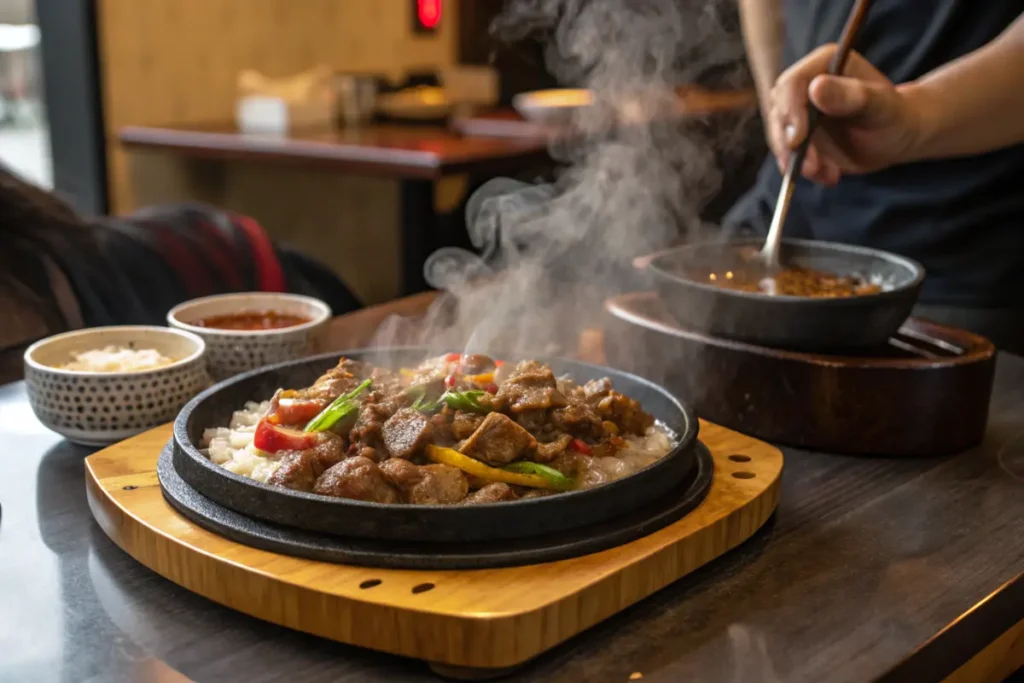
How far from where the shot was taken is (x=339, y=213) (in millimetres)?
5316

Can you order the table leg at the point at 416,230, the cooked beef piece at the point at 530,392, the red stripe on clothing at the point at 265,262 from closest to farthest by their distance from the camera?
the cooked beef piece at the point at 530,392 → the red stripe on clothing at the point at 265,262 → the table leg at the point at 416,230

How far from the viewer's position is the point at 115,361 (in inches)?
69.5

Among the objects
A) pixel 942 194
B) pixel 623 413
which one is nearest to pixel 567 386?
pixel 623 413

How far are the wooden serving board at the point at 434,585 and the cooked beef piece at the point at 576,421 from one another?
20 centimetres

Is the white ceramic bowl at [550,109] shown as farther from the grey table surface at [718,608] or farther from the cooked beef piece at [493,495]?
the cooked beef piece at [493,495]

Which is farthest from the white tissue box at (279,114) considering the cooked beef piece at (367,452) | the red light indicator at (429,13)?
the cooked beef piece at (367,452)

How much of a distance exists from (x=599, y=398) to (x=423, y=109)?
4.18 m

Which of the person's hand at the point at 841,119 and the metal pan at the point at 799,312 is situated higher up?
the person's hand at the point at 841,119

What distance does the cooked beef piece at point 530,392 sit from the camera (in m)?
1.46

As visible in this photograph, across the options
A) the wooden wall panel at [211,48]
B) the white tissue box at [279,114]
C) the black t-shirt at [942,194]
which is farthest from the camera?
the wooden wall panel at [211,48]

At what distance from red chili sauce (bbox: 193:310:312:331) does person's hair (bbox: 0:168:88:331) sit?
65cm

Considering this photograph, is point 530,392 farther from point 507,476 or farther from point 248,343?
point 248,343

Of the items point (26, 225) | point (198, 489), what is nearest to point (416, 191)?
point (26, 225)

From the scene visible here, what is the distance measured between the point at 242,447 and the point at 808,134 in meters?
1.26
